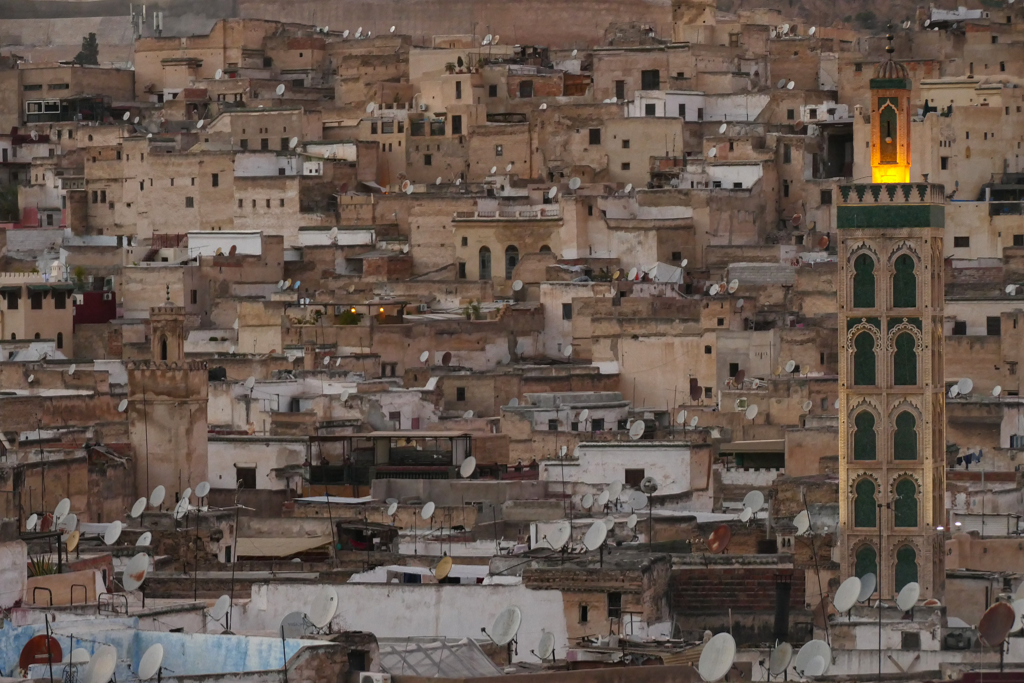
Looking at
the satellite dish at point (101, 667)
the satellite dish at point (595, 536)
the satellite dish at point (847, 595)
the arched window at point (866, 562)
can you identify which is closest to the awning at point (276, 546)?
the satellite dish at point (595, 536)

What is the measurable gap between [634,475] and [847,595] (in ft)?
35.0

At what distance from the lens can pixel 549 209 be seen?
51.3 metres

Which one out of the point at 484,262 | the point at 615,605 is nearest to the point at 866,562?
the point at 615,605

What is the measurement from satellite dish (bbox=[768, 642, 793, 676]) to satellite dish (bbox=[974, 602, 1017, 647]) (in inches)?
58.5

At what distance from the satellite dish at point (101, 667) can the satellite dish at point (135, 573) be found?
5.69 meters

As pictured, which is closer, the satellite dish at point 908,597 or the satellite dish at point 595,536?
the satellite dish at point 908,597

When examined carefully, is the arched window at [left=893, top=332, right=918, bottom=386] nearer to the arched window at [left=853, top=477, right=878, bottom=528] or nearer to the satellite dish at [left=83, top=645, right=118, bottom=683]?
the arched window at [left=853, top=477, right=878, bottom=528]

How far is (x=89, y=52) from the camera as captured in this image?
71.6m

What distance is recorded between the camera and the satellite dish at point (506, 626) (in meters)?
24.2

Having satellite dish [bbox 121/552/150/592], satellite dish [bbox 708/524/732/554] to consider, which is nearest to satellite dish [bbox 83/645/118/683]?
satellite dish [bbox 121/552/150/592]

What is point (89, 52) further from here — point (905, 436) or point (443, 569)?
point (443, 569)

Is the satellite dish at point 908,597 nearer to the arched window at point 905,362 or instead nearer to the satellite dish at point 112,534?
the arched window at point 905,362

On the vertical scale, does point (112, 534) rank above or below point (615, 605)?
above

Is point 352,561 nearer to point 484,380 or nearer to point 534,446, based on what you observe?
point 534,446
